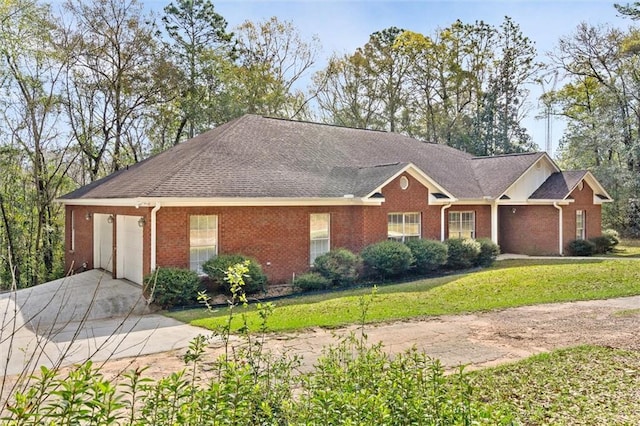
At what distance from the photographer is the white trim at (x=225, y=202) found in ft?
41.4

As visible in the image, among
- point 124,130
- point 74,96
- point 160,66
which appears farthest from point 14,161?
point 160,66

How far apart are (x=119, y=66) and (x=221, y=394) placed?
83.9 feet

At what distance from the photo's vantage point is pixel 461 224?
20297 millimetres

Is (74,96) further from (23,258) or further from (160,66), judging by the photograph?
(23,258)

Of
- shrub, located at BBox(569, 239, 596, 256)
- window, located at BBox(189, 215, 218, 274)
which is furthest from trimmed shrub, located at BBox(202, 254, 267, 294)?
shrub, located at BBox(569, 239, 596, 256)

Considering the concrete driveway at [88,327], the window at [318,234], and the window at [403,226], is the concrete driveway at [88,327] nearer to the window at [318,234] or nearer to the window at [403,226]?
the window at [318,234]

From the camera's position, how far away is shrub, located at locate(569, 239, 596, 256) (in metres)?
21.7

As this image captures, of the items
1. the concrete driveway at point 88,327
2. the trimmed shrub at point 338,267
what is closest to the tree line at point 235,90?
the concrete driveway at point 88,327

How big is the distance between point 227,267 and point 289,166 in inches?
211

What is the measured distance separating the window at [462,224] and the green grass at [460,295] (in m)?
2.93

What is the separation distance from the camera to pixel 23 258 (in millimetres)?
22531

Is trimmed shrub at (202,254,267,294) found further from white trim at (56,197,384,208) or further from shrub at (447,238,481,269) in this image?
shrub at (447,238,481,269)

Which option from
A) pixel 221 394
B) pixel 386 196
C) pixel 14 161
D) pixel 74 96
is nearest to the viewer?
pixel 221 394

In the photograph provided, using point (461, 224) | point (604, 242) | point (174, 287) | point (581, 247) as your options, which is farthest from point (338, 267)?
point (604, 242)
